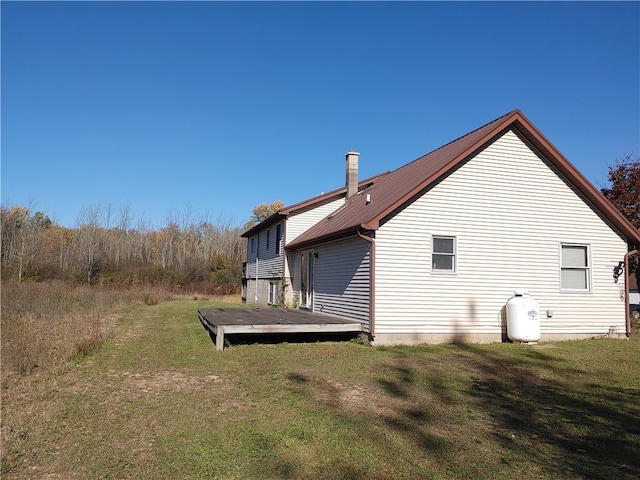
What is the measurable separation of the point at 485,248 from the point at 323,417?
329 inches

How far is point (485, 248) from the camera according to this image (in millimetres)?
12820

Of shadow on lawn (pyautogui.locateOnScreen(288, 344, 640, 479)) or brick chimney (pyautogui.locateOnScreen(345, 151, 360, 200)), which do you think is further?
brick chimney (pyautogui.locateOnScreen(345, 151, 360, 200))

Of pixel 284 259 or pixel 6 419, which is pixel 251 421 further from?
pixel 284 259

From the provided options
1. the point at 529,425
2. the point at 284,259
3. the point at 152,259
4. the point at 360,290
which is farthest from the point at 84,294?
the point at 152,259

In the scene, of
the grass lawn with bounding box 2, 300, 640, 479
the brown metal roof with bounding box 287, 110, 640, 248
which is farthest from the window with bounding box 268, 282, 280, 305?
the grass lawn with bounding box 2, 300, 640, 479

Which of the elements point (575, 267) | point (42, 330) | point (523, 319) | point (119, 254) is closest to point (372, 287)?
point (523, 319)

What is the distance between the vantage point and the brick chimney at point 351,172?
1992cm

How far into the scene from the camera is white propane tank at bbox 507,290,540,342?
12312 mm

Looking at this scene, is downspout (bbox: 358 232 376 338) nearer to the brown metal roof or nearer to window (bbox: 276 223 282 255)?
the brown metal roof

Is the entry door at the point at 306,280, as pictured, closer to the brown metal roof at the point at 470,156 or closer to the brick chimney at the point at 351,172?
the brown metal roof at the point at 470,156

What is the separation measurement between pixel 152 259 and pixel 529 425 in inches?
1999

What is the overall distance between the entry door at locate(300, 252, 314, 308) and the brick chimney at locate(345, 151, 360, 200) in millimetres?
3767

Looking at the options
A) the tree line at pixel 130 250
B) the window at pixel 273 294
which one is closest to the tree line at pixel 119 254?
the tree line at pixel 130 250

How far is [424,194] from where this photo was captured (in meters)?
12.5
